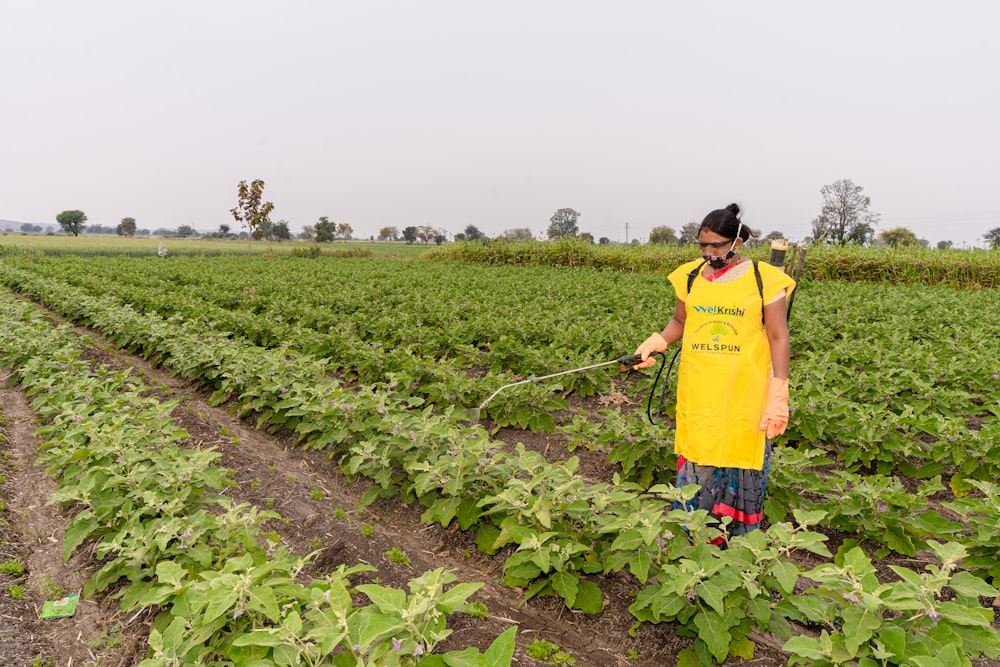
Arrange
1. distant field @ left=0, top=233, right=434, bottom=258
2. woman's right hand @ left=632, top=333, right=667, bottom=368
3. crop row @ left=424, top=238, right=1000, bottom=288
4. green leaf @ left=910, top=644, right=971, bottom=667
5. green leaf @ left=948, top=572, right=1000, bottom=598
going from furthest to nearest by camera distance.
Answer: distant field @ left=0, top=233, right=434, bottom=258 < crop row @ left=424, top=238, right=1000, bottom=288 < woman's right hand @ left=632, top=333, right=667, bottom=368 < green leaf @ left=948, top=572, right=1000, bottom=598 < green leaf @ left=910, top=644, right=971, bottom=667

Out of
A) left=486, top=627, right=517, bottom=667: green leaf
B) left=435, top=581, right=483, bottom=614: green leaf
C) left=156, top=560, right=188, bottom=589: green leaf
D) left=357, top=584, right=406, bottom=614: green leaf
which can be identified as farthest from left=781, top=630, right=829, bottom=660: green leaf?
left=156, top=560, right=188, bottom=589: green leaf

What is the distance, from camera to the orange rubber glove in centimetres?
301

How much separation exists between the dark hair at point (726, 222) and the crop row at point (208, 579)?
226cm

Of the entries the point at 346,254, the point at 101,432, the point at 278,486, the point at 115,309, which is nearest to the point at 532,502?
the point at 278,486

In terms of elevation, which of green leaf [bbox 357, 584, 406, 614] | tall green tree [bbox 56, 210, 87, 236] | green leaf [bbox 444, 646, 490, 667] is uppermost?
tall green tree [bbox 56, 210, 87, 236]

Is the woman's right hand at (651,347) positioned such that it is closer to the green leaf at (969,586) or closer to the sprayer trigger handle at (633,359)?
the sprayer trigger handle at (633,359)

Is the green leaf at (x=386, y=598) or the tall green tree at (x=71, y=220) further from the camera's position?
the tall green tree at (x=71, y=220)

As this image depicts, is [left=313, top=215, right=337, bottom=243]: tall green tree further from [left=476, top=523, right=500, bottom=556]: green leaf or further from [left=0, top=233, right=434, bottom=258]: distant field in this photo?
[left=476, top=523, right=500, bottom=556]: green leaf

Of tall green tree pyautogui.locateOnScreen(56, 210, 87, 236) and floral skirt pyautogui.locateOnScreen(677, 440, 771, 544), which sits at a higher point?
tall green tree pyautogui.locateOnScreen(56, 210, 87, 236)

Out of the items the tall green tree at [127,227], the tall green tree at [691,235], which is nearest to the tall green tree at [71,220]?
the tall green tree at [127,227]

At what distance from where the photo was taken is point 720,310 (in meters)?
3.12

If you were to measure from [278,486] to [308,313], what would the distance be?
22.8ft

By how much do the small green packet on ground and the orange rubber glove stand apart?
4.22 meters

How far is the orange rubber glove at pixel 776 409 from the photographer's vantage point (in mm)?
3014
